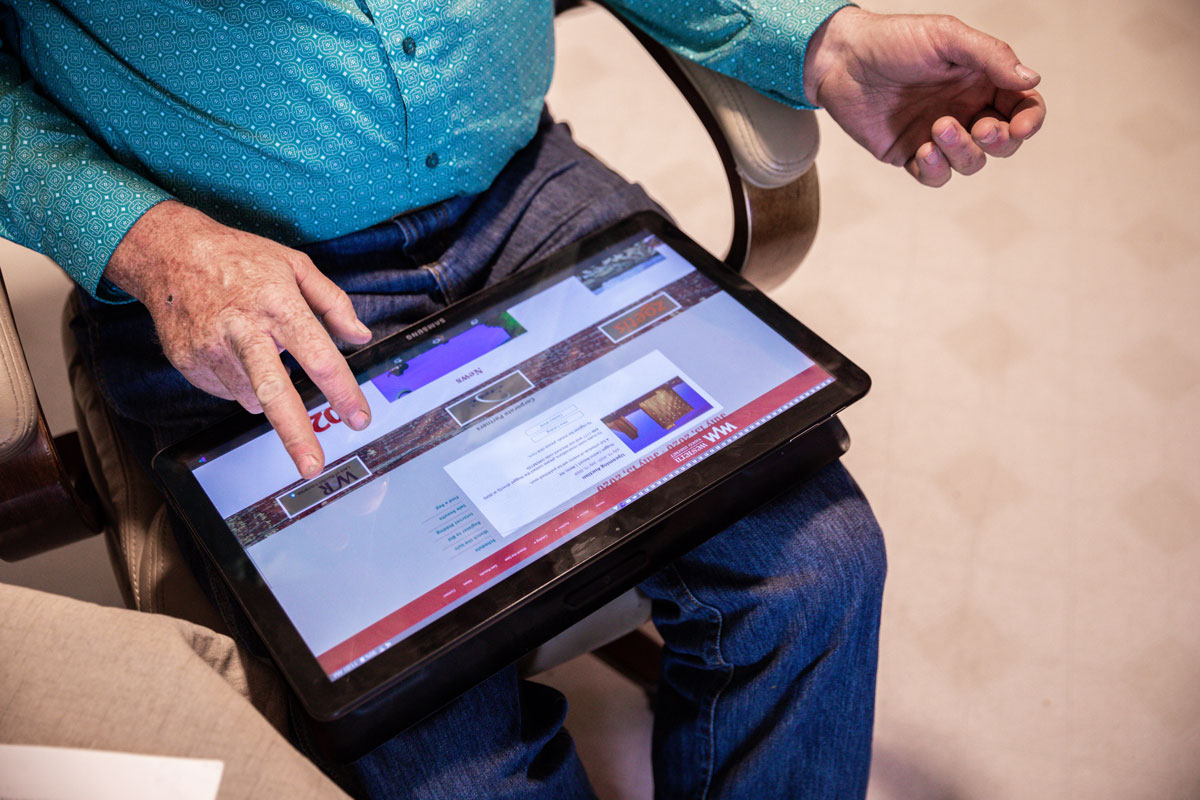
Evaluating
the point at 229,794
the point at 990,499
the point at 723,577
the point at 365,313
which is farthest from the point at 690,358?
the point at 990,499

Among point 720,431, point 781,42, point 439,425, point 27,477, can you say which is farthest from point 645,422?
point 27,477

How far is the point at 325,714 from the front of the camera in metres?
0.72

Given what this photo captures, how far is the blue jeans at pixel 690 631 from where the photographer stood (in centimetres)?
91

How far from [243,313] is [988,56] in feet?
2.56

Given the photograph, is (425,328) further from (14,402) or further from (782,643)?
(782,643)

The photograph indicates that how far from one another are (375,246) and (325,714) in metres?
0.57

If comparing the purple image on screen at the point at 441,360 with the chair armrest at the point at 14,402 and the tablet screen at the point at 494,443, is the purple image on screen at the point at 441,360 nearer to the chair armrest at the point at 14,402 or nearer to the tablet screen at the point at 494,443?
the tablet screen at the point at 494,443

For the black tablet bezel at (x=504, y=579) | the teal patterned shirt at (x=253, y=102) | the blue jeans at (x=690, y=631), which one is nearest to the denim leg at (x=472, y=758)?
the blue jeans at (x=690, y=631)

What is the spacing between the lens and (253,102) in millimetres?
921

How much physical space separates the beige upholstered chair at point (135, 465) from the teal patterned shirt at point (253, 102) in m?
0.07

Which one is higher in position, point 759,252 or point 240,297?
point 240,297

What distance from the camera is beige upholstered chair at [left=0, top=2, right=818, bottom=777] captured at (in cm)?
85

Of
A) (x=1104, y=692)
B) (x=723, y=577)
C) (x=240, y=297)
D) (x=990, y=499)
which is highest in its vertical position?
(x=240, y=297)

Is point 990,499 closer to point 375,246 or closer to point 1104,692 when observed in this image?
point 1104,692
